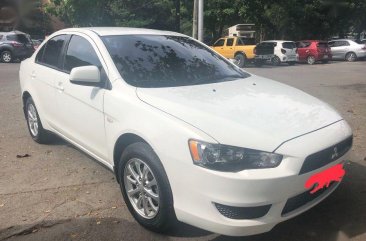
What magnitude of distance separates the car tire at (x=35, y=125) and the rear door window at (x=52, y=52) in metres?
0.65

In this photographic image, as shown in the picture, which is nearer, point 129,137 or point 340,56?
point 129,137

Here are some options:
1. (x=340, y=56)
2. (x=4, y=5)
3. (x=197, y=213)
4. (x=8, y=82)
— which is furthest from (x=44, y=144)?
(x=340, y=56)

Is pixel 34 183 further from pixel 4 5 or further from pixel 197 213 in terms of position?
pixel 4 5

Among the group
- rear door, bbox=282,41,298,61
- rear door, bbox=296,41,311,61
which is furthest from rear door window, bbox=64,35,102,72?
rear door, bbox=296,41,311,61

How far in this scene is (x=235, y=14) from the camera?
30.4 metres

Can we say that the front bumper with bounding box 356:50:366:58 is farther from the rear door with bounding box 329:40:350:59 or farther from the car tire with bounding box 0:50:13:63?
the car tire with bounding box 0:50:13:63

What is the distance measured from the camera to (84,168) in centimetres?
504

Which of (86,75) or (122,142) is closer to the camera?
(122,142)

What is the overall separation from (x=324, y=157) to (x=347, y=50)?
26337mm

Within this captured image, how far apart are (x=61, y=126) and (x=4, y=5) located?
16.2 m

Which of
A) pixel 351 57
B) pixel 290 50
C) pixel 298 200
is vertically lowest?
pixel 351 57

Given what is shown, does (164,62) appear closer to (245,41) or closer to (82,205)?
(82,205)

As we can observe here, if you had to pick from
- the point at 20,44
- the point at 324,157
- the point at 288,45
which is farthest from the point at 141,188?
the point at 288,45

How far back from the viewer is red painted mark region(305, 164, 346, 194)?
10.1 feet
